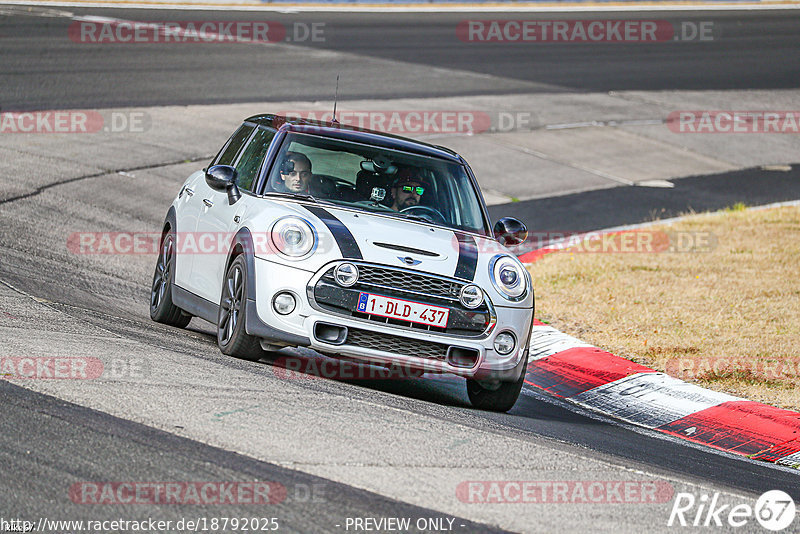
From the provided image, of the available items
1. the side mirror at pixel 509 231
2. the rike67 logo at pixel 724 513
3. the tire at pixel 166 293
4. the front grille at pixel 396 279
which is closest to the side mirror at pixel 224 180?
the tire at pixel 166 293

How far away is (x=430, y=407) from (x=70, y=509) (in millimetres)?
2824

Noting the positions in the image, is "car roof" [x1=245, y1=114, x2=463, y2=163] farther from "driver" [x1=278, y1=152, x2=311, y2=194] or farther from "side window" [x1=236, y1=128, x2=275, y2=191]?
"driver" [x1=278, y1=152, x2=311, y2=194]

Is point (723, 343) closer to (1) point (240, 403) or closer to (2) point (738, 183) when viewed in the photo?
(1) point (240, 403)

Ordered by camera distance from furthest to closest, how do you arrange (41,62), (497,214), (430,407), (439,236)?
1. (41,62)
2. (497,214)
3. (439,236)
4. (430,407)

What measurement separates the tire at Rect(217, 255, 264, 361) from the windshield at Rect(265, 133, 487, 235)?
715 millimetres

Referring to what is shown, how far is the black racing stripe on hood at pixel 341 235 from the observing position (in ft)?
22.3

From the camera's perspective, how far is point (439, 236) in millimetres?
7352

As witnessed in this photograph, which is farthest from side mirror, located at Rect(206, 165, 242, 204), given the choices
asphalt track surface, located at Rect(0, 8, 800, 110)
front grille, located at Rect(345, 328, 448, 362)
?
asphalt track surface, located at Rect(0, 8, 800, 110)

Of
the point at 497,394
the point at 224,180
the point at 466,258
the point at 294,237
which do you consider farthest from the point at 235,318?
the point at 497,394

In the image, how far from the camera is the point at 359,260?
6758 millimetres

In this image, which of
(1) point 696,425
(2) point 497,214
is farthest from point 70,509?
(2) point 497,214

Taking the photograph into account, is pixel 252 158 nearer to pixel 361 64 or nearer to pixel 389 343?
pixel 389 343

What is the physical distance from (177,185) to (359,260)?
8065 millimetres

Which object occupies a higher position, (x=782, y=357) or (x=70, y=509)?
(x=70, y=509)
